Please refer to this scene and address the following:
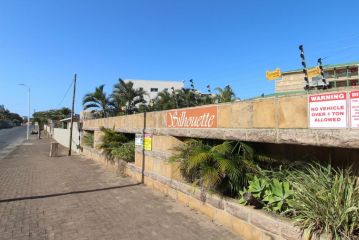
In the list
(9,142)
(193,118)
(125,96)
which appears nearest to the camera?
(193,118)

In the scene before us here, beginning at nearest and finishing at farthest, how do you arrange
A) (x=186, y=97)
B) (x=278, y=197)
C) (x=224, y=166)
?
(x=278, y=197) < (x=224, y=166) < (x=186, y=97)

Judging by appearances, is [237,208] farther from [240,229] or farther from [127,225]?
[127,225]

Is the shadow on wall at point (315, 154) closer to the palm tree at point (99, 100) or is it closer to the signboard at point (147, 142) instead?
the signboard at point (147, 142)

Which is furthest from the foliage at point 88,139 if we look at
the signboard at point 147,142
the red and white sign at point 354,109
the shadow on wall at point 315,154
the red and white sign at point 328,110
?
the red and white sign at point 354,109

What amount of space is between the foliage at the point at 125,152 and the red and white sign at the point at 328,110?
29.4ft

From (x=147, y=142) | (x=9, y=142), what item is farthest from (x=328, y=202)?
(x=9, y=142)

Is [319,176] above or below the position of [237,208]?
above

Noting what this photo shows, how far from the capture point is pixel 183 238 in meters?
5.36

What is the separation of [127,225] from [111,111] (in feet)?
82.6

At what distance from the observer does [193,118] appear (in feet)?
23.8

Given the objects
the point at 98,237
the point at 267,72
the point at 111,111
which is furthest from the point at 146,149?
the point at 111,111

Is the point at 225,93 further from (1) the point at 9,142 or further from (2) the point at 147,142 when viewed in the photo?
(1) the point at 9,142

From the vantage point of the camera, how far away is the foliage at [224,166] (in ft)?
19.5

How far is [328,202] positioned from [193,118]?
370cm
